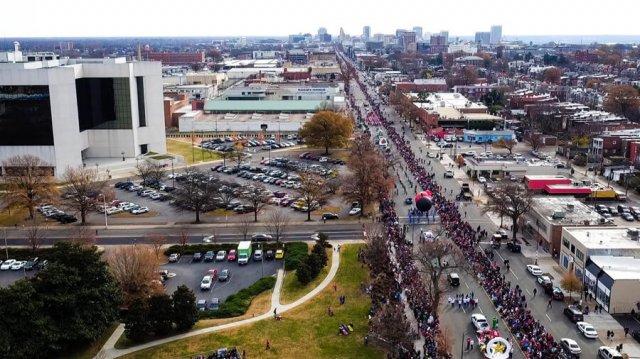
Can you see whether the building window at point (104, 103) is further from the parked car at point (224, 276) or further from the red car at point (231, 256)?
the parked car at point (224, 276)

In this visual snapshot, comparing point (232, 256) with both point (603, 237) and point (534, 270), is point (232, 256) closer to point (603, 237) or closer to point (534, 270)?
point (534, 270)

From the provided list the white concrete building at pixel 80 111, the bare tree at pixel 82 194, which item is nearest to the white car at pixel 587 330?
the bare tree at pixel 82 194

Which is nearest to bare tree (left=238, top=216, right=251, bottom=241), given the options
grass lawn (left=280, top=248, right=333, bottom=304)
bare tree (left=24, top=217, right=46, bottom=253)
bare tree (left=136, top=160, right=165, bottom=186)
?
grass lawn (left=280, top=248, right=333, bottom=304)

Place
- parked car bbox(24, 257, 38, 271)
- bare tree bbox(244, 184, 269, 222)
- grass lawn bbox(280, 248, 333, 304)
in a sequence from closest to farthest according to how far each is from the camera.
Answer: grass lawn bbox(280, 248, 333, 304) < parked car bbox(24, 257, 38, 271) < bare tree bbox(244, 184, 269, 222)

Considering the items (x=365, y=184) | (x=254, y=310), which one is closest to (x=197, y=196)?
(x=365, y=184)

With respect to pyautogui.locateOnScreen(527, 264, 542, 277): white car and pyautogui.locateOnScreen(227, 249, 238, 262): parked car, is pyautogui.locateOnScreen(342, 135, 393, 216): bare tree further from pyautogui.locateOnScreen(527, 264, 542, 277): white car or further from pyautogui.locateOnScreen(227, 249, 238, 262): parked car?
pyautogui.locateOnScreen(527, 264, 542, 277): white car

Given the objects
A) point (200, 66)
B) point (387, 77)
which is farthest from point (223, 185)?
point (200, 66)

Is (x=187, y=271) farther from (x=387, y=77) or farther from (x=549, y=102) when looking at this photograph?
(x=387, y=77)
